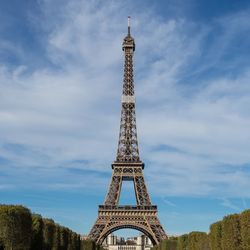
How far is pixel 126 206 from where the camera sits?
86.9m

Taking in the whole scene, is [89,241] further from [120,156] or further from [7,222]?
[7,222]

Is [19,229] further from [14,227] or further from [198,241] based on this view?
[198,241]

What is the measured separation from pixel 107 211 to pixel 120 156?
10.7 metres

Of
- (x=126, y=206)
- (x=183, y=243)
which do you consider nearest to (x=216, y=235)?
(x=183, y=243)

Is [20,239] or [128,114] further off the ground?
[128,114]

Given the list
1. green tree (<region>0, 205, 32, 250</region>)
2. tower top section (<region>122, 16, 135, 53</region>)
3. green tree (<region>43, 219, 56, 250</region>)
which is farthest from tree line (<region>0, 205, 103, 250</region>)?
tower top section (<region>122, 16, 135, 53</region>)

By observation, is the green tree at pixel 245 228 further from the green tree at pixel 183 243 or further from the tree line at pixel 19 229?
the green tree at pixel 183 243

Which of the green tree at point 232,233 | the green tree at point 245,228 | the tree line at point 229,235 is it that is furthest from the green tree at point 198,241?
the green tree at point 245,228

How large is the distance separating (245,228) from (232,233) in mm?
3611

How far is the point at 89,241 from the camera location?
76812mm

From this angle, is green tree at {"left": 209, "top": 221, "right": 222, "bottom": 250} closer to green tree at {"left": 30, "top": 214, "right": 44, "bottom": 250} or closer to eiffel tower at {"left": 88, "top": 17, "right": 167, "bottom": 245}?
green tree at {"left": 30, "top": 214, "right": 44, "bottom": 250}

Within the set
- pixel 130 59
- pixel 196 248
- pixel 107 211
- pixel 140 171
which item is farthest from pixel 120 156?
pixel 196 248

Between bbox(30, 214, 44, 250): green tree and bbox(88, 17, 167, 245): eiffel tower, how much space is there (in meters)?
31.2

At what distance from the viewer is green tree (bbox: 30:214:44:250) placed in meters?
52.4
